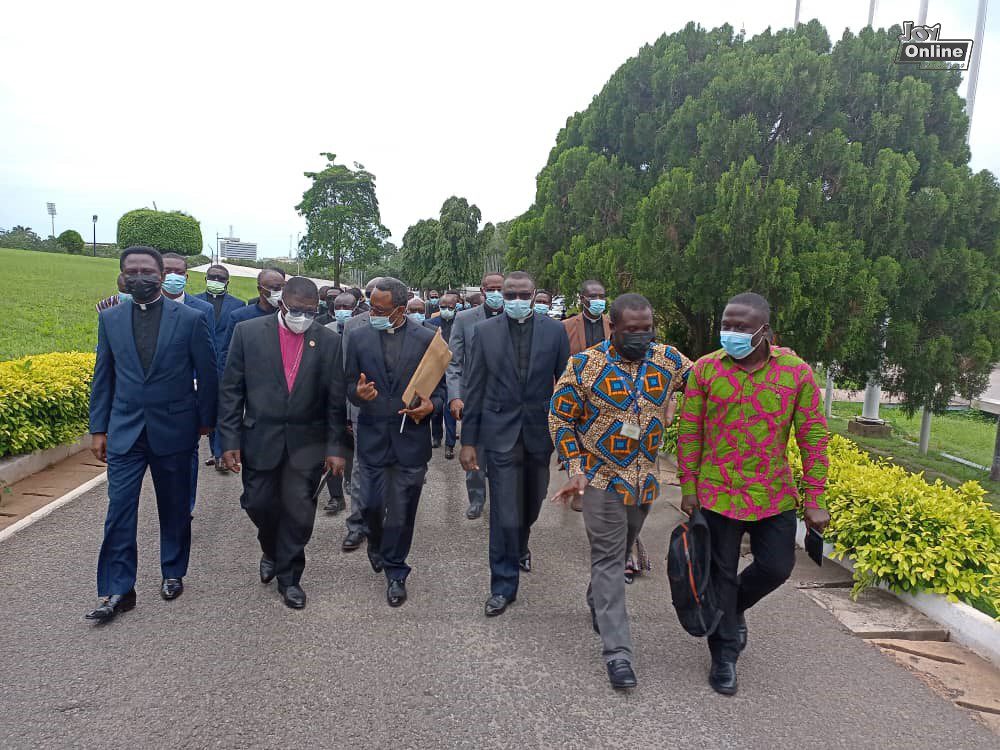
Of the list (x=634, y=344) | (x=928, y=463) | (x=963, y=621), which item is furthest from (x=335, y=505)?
(x=928, y=463)

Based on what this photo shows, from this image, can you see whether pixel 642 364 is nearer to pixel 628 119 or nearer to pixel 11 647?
pixel 11 647

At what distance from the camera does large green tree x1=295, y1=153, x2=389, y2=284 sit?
4403 cm

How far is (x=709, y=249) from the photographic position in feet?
28.0

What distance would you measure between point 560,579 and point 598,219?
7934 mm

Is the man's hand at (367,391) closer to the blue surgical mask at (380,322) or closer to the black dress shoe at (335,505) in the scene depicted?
the blue surgical mask at (380,322)

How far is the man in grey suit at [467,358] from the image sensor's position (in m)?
5.98

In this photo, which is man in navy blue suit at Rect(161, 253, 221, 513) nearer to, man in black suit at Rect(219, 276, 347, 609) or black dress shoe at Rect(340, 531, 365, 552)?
man in black suit at Rect(219, 276, 347, 609)

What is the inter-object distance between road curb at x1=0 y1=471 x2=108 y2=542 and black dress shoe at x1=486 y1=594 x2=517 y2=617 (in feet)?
12.0

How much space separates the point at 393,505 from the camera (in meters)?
4.29

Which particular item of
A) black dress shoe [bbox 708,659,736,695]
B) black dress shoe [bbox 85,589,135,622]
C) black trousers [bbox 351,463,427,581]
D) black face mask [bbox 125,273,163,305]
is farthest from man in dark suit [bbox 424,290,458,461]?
black dress shoe [bbox 708,659,736,695]

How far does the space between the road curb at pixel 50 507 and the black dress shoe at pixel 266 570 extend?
6.89 ft

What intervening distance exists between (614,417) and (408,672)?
163 centimetres

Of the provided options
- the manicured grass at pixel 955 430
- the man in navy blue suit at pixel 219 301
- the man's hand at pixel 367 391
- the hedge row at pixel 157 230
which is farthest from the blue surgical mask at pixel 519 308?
the hedge row at pixel 157 230

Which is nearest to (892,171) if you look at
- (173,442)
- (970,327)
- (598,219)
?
(970,327)
